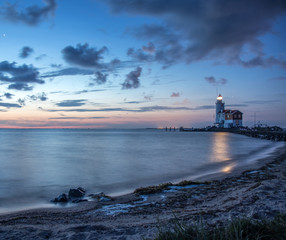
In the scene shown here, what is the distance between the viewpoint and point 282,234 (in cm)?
321

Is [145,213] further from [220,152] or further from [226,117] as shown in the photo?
[226,117]

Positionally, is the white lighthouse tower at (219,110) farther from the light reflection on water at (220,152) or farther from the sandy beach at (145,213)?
the sandy beach at (145,213)

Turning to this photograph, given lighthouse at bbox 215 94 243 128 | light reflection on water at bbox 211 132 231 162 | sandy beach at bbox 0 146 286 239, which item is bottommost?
light reflection on water at bbox 211 132 231 162

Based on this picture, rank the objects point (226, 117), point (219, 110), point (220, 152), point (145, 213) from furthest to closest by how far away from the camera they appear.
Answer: point (219, 110) → point (226, 117) → point (220, 152) → point (145, 213)

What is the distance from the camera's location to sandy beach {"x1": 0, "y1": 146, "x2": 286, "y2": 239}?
4430 mm

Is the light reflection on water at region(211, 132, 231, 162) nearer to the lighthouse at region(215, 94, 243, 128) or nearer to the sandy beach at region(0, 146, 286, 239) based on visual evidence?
the sandy beach at region(0, 146, 286, 239)

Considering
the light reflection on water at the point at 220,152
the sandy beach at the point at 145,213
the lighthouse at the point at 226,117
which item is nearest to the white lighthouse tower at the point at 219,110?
the lighthouse at the point at 226,117

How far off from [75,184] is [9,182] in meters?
3.99

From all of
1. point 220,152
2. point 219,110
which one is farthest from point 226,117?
point 220,152

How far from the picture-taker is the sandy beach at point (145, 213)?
4430 mm

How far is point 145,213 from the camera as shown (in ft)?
20.2

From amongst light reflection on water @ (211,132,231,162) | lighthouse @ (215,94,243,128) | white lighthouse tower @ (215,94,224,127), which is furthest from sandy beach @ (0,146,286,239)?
white lighthouse tower @ (215,94,224,127)

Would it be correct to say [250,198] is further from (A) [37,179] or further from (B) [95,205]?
(A) [37,179]

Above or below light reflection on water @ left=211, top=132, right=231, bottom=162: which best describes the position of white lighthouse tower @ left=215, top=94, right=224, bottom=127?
above
